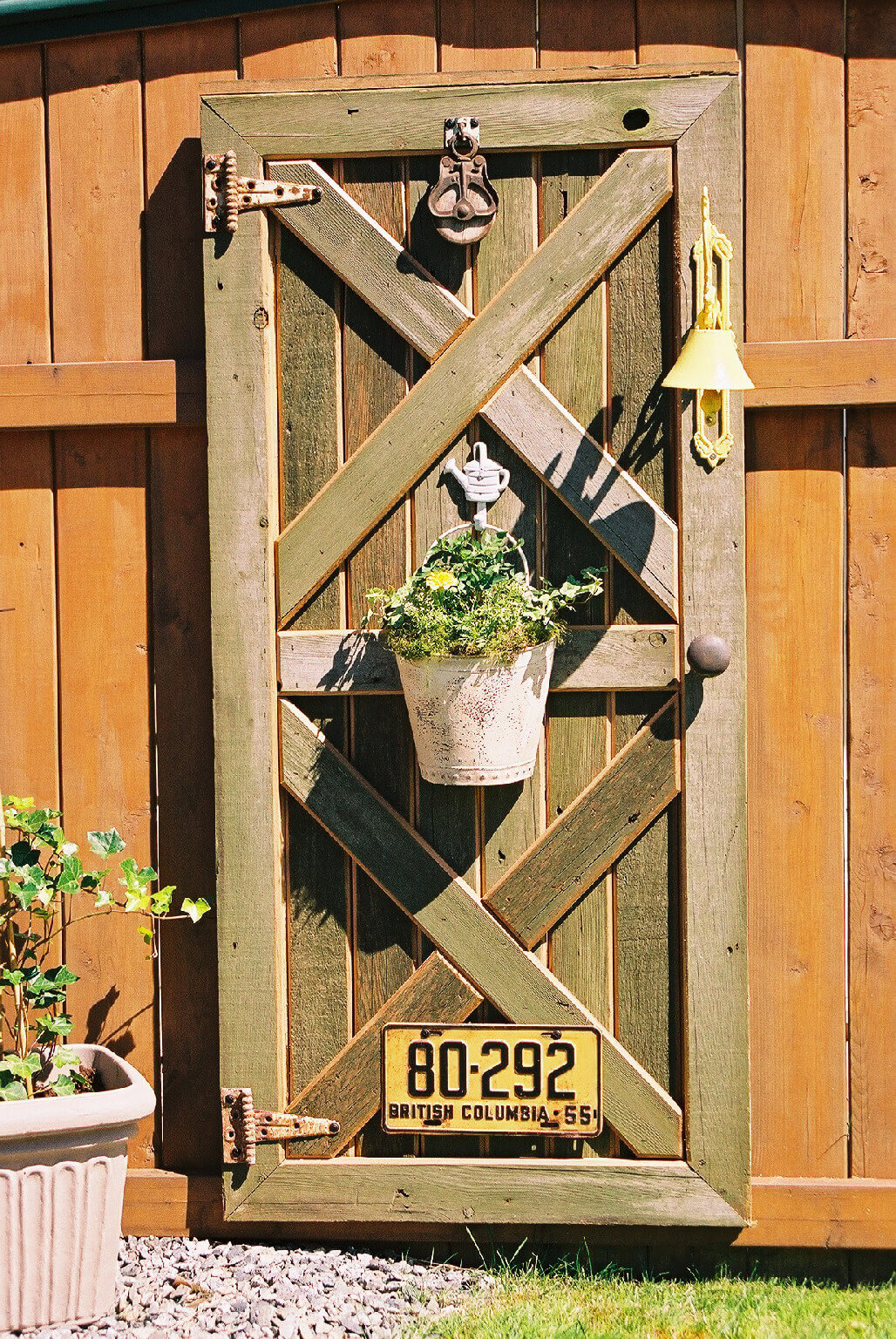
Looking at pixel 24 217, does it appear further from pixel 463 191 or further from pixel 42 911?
pixel 42 911

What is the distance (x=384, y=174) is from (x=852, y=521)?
1322 millimetres

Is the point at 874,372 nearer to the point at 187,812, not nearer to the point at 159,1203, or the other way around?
the point at 187,812

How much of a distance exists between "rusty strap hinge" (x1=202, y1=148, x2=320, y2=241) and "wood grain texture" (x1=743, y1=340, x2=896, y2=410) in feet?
3.48

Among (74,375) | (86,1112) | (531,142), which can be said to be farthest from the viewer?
(74,375)

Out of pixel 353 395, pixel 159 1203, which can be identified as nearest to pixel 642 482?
pixel 353 395

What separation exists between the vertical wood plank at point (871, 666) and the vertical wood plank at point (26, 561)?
1.89 meters

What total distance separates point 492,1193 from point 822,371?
200 cm

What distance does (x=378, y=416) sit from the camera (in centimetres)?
269

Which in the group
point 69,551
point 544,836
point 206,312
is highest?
point 206,312

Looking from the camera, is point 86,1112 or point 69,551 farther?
point 69,551

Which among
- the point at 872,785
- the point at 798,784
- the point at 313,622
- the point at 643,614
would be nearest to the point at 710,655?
the point at 643,614

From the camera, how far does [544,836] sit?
2680mm

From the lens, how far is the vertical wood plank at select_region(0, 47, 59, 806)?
2.81 meters

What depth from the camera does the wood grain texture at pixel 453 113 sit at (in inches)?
101
